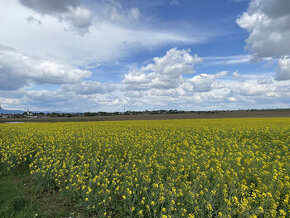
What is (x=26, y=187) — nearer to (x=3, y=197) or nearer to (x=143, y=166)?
(x=3, y=197)

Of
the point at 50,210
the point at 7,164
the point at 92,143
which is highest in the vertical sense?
the point at 92,143

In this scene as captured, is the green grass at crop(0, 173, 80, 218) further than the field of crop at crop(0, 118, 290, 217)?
Yes

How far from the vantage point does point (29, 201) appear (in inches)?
255

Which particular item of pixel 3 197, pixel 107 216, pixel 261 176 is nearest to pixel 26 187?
pixel 3 197

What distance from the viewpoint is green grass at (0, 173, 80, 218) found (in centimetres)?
579

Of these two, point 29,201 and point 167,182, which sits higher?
point 167,182

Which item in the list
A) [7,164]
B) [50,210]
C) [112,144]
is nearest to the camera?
[50,210]

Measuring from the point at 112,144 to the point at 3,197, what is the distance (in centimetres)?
503

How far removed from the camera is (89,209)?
18.6 ft

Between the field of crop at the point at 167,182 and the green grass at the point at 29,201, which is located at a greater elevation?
the field of crop at the point at 167,182

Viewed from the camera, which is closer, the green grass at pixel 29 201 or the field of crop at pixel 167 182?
the field of crop at pixel 167 182

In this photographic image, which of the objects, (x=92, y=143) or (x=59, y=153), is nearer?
(x=59, y=153)

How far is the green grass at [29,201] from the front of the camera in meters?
5.79

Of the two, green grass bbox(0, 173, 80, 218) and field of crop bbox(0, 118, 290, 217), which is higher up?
field of crop bbox(0, 118, 290, 217)
